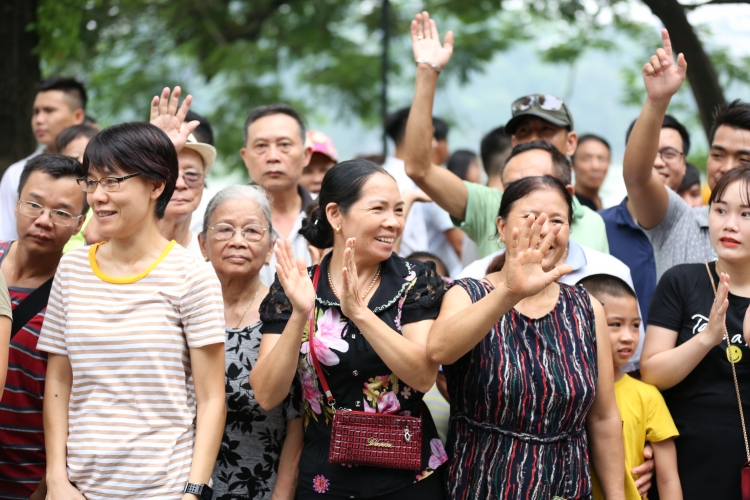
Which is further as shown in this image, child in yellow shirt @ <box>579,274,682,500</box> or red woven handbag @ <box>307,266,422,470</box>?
child in yellow shirt @ <box>579,274,682,500</box>

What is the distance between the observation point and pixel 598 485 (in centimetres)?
325

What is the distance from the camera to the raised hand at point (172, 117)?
361 centimetres

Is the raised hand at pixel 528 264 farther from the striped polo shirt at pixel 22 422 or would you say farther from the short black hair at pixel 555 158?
the striped polo shirt at pixel 22 422

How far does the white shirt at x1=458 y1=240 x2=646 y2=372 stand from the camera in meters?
3.60

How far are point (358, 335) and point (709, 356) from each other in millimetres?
1451

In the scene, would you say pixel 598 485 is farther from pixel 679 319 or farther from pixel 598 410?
pixel 679 319

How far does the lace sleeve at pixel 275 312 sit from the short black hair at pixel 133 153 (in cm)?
55

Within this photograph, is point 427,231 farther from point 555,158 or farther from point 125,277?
point 125,277

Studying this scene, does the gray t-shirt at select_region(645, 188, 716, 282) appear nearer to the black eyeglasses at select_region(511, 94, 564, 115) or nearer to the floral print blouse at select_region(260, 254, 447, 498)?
the black eyeglasses at select_region(511, 94, 564, 115)

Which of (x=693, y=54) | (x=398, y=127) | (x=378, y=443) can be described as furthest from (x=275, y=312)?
(x=693, y=54)

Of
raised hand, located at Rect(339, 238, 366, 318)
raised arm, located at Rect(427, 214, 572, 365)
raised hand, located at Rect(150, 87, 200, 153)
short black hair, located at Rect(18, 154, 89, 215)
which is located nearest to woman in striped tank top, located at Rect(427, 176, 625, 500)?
raised arm, located at Rect(427, 214, 572, 365)

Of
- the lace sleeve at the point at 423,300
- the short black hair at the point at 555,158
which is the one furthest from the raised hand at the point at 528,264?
the short black hair at the point at 555,158

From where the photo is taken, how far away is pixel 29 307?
10.6 ft

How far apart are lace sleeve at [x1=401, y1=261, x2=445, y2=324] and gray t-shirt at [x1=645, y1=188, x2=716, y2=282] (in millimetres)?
1437
